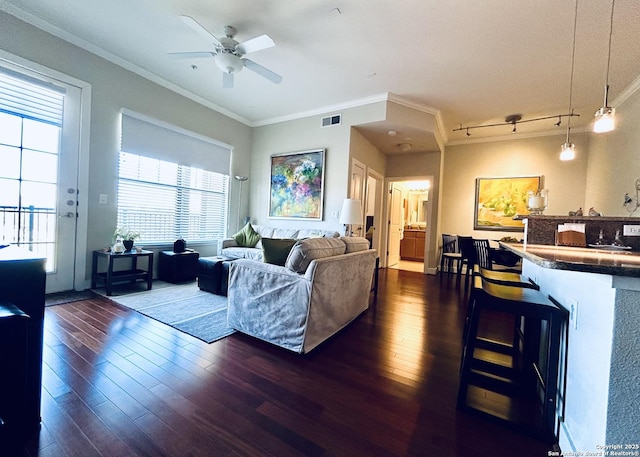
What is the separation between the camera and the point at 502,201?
5.65 metres

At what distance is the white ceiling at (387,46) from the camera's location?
2543 mm

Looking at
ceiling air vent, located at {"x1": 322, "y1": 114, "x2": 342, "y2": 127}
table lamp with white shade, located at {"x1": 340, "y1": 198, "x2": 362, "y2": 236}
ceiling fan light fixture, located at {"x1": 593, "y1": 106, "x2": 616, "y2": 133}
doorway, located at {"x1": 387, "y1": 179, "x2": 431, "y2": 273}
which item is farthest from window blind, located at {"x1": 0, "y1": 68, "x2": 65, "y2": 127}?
doorway, located at {"x1": 387, "y1": 179, "x2": 431, "y2": 273}

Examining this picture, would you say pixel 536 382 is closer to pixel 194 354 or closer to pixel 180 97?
pixel 194 354

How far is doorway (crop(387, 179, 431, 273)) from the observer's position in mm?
6730

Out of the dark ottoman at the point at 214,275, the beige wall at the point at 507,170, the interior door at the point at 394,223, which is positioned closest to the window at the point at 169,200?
the dark ottoman at the point at 214,275

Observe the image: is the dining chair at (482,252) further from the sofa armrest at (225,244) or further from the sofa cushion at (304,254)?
the sofa armrest at (225,244)

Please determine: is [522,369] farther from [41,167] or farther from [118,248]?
[41,167]

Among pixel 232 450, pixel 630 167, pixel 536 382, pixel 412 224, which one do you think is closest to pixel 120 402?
pixel 232 450

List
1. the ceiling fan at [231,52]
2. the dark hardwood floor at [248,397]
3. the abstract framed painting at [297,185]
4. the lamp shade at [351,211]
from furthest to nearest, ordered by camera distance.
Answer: the abstract framed painting at [297,185] < the lamp shade at [351,211] < the ceiling fan at [231,52] < the dark hardwood floor at [248,397]

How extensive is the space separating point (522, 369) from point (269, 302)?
195 cm

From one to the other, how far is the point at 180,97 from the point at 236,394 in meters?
4.71

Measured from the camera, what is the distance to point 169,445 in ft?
3.92

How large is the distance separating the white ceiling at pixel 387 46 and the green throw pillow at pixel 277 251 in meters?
2.30

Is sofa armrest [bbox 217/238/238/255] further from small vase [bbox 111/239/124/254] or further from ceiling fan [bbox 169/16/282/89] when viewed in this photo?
ceiling fan [bbox 169/16/282/89]
